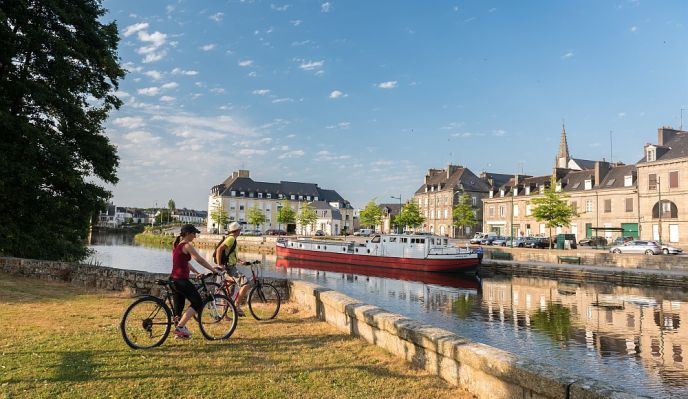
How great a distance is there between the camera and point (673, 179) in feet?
138

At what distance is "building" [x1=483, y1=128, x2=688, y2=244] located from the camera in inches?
1652

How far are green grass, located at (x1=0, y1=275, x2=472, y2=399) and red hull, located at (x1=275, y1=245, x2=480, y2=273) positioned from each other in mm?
26830

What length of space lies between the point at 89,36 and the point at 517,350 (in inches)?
741

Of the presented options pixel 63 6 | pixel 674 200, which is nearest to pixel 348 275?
pixel 63 6

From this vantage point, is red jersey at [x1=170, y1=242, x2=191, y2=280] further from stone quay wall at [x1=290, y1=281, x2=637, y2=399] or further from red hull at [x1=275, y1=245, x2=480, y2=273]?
red hull at [x1=275, y1=245, x2=480, y2=273]

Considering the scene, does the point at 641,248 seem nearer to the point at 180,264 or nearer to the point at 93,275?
the point at 93,275

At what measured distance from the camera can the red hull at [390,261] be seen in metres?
33.1

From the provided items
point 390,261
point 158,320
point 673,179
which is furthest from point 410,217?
point 158,320

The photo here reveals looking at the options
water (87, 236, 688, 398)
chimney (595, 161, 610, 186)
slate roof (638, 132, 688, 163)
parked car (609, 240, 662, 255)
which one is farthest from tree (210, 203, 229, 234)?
parked car (609, 240, 662, 255)

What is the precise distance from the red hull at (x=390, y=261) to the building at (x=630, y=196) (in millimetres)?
13639

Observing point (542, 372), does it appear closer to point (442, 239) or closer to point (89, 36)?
point (89, 36)

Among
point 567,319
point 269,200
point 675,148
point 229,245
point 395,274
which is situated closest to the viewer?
point 229,245

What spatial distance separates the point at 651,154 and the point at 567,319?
36.5m

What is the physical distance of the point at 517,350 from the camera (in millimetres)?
11789
